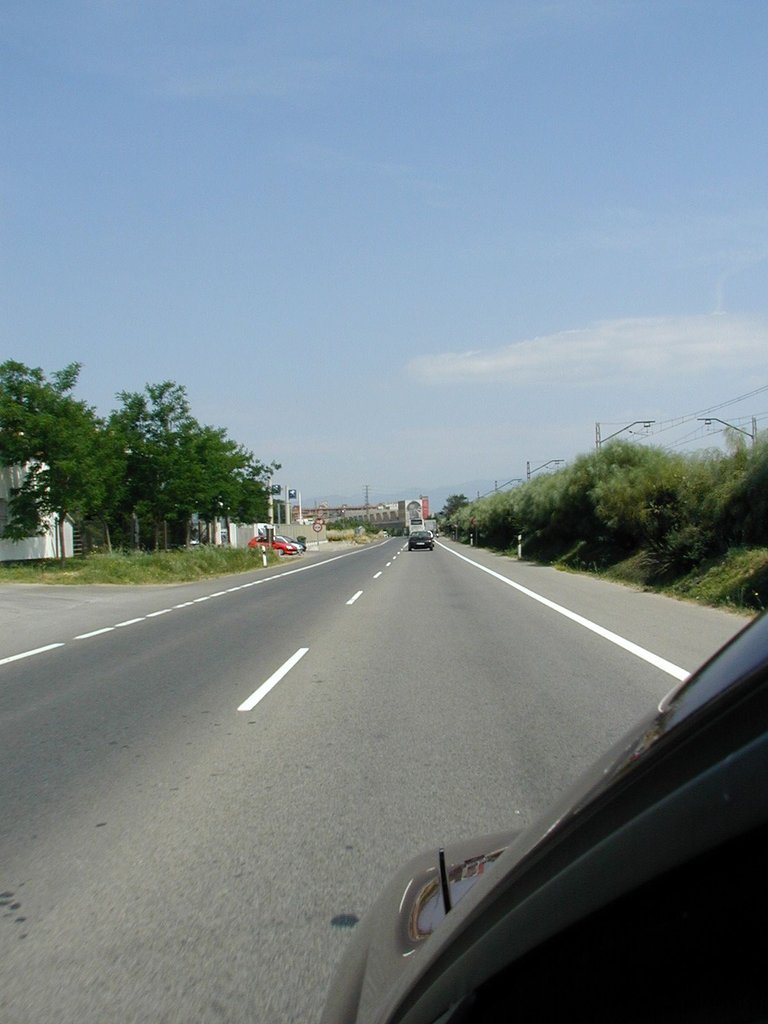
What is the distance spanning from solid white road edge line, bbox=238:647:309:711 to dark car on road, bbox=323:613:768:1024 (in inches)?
304

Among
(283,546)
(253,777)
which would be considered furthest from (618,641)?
(283,546)

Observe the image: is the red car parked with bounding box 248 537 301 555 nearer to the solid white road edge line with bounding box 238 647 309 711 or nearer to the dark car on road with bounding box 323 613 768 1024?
the solid white road edge line with bounding box 238 647 309 711

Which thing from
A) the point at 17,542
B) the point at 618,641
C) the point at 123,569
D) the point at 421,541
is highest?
the point at 17,542

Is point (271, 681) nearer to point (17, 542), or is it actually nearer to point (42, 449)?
point (42, 449)

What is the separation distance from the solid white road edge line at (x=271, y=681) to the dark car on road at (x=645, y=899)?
25.3 feet

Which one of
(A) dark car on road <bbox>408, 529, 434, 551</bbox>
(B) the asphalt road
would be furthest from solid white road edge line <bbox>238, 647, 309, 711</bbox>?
(A) dark car on road <bbox>408, 529, 434, 551</bbox>

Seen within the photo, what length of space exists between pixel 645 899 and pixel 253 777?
5.46 meters

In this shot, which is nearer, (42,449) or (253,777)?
(253,777)

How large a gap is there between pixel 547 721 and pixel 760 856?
6.76 meters

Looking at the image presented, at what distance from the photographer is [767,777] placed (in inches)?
48.9

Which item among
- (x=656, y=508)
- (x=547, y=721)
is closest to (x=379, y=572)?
(x=656, y=508)

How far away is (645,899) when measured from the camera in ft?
4.44

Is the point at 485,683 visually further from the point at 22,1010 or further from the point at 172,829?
the point at 22,1010

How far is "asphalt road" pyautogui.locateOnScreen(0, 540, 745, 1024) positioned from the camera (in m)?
3.73
